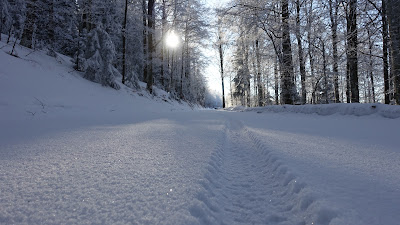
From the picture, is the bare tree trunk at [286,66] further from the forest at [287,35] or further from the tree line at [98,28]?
the tree line at [98,28]

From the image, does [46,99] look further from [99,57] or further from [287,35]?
[287,35]

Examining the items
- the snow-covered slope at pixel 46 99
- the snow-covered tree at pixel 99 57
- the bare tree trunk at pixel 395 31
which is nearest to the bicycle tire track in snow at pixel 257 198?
the snow-covered slope at pixel 46 99

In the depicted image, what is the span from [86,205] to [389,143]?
290 centimetres

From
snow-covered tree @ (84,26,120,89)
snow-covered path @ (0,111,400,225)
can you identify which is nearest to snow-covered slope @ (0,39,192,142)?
snow-covered tree @ (84,26,120,89)

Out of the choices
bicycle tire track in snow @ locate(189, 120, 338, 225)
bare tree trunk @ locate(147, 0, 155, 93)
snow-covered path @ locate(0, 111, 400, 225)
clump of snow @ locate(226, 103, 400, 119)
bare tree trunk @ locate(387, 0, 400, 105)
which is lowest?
bicycle tire track in snow @ locate(189, 120, 338, 225)

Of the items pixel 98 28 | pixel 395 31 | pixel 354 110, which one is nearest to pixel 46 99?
pixel 98 28

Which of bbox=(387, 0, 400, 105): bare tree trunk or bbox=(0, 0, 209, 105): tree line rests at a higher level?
bbox=(0, 0, 209, 105): tree line

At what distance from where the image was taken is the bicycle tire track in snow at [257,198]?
0.92m

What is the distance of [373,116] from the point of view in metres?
3.93

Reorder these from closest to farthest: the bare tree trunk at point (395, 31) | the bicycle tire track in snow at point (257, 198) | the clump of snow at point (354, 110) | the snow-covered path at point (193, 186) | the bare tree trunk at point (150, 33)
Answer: the snow-covered path at point (193, 186) → the bicycle tire track in snow at point (257, 198) → the clump of snow at point (354, 110) → the bare tree trunk at point (395, 31) → the bare tree trunk at point (150, 33)

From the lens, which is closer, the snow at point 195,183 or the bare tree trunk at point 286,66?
the snow at point 195,183

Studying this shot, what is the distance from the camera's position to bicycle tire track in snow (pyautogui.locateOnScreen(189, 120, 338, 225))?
92 cm

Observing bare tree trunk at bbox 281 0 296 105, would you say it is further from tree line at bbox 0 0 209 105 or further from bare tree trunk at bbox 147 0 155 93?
bare tree trunk at bbox 147 0 155 93

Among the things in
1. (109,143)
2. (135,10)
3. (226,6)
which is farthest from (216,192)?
(135,10)
